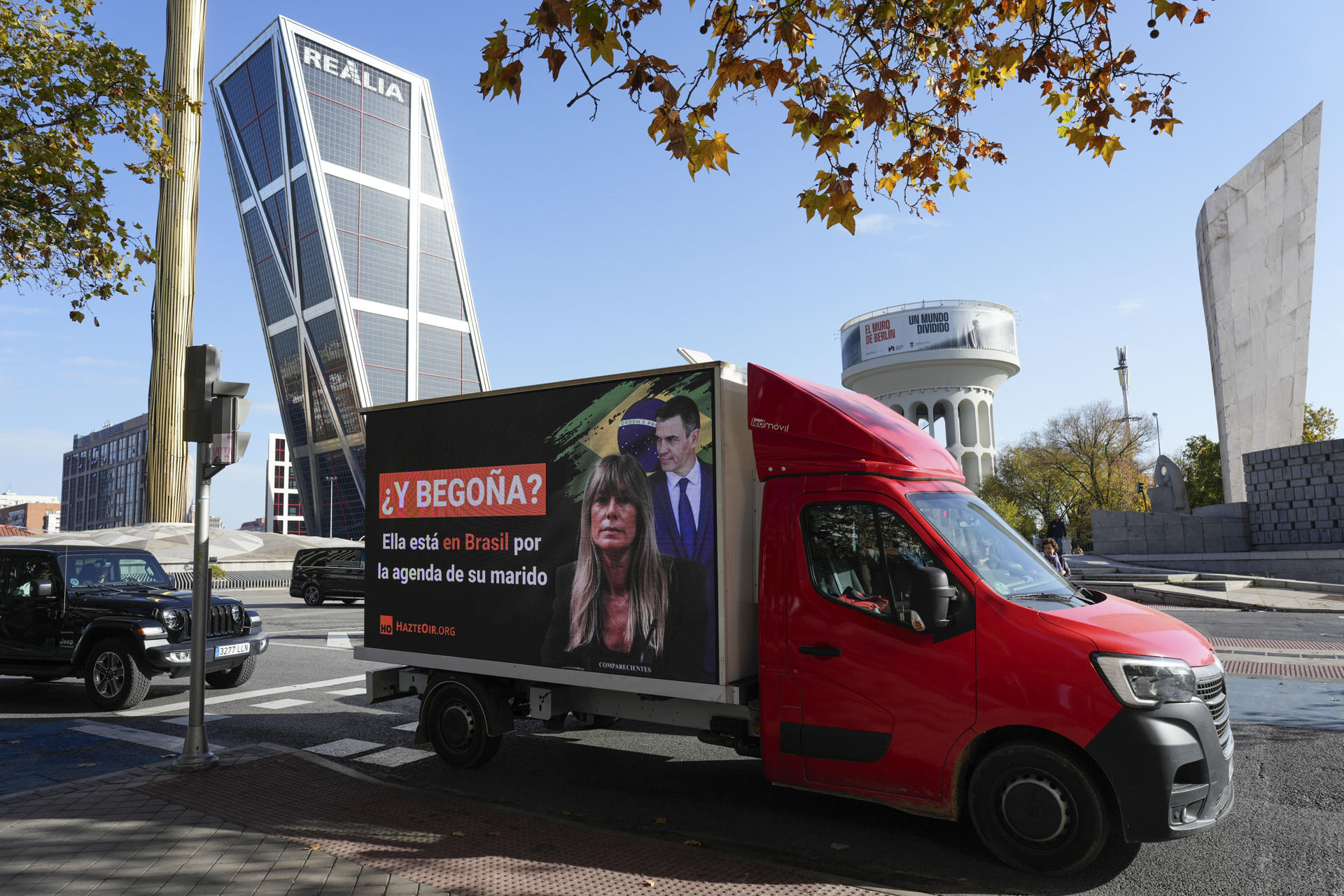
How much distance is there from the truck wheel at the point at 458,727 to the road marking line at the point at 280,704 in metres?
3.26

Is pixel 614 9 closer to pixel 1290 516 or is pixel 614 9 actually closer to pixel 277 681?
pixel 277 681

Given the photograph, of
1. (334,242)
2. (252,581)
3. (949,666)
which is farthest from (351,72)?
(949,666)

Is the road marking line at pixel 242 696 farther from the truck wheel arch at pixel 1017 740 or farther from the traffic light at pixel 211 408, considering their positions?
the truck wheel arch at pixel 1017 740

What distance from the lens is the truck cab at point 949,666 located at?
160 inches

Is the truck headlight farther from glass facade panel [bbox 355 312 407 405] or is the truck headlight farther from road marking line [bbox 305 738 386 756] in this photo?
glass facade panel [bbox 355 312 407 405]

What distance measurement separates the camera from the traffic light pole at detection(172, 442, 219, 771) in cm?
610

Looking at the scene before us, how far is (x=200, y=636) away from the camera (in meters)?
6.18

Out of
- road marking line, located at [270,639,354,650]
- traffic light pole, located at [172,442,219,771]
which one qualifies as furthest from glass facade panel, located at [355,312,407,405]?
traffic light pole, located at [172,442,219,771]

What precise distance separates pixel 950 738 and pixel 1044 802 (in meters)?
0.52

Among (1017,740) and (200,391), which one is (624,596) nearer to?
(1017,740)

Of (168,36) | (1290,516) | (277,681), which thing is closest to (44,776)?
(277,681)

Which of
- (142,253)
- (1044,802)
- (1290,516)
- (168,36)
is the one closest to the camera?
(1044,802)

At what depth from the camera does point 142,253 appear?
10398 mm

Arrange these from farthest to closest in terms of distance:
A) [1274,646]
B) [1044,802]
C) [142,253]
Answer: [1274,646]
[142,253]
[1044,802]
